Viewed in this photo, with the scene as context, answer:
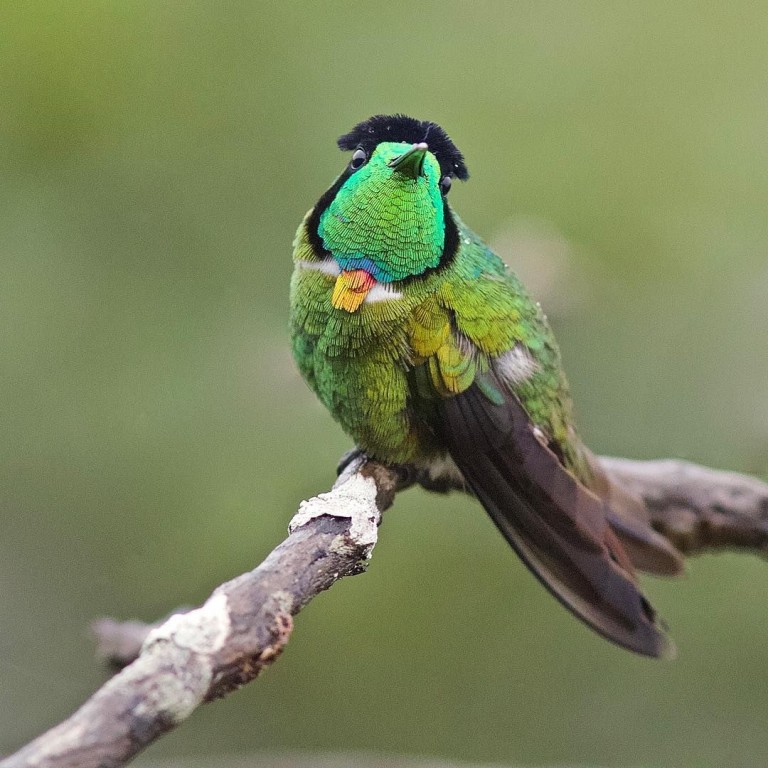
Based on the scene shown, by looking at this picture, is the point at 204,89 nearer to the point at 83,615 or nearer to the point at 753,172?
the point at 83,615

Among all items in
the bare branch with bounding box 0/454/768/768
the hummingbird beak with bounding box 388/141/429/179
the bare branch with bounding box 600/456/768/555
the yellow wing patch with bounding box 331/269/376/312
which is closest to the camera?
the bare branch with bounding box 0/454/768/768

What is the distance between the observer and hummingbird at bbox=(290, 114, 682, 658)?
2.30 metres

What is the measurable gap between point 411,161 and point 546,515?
3.23ft

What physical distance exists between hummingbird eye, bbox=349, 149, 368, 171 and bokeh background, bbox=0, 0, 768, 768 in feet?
3.71

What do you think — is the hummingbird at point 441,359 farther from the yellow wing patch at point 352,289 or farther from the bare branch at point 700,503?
the bare branch at point 700,503

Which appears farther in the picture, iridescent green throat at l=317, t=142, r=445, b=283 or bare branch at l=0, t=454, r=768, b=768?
iridescent green throat at l=317, t=142, r=445, b=283

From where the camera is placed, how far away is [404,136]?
7.63ft

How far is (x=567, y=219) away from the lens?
495 centimetres

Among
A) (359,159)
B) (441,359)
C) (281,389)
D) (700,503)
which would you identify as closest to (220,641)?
(441,359)

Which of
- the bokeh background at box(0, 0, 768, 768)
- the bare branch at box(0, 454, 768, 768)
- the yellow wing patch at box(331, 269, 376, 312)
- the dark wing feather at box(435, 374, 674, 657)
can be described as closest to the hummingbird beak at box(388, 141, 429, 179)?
the yellow wing patch at box(331, 269, 376, 312)

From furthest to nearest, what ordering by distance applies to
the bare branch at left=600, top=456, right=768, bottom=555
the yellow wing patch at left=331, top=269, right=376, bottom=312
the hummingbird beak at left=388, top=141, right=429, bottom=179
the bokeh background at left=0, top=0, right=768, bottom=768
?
the bokeh background at left=0, top=0, right=768, bottom=768
the bare branch at left=600, top=456, right=768, bottom=555
the yellow wing patch at left=331, top=269, right=376, bottom=312
the hummingbird beak at left=388, top=141, right=429, bottom=179

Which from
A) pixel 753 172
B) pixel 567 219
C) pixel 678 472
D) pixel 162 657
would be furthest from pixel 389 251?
pixel 753 172

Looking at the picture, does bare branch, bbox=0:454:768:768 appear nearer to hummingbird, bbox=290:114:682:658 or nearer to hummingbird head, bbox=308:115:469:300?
hummingbird, bbox=290:114:682:658

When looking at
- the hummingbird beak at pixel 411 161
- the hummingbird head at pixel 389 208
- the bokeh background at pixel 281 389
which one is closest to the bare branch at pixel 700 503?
the bokeh background at pixel 281 389
